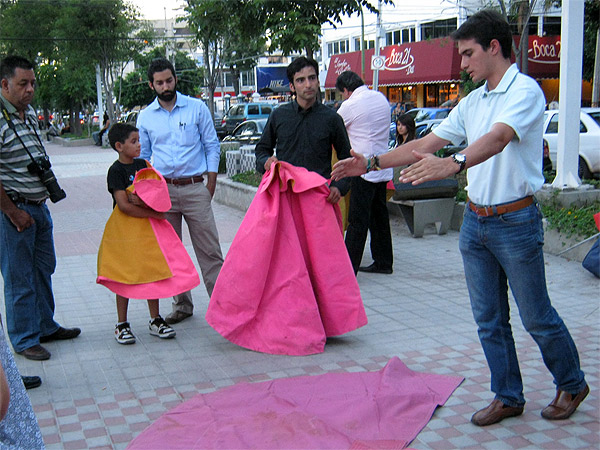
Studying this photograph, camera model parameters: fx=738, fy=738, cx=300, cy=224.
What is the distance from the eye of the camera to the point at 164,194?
542 centimetres

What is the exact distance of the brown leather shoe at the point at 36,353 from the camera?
5086 millimetres

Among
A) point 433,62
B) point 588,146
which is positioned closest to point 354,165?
point 588,146

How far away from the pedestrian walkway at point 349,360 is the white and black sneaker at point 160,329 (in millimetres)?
53

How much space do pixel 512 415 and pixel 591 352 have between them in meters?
1.34

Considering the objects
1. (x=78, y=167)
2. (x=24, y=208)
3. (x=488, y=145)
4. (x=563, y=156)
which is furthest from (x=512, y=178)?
(x=78, y=167)

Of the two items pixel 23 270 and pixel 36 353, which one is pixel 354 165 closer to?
pixel 23 270

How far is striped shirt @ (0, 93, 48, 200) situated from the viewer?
4934mm

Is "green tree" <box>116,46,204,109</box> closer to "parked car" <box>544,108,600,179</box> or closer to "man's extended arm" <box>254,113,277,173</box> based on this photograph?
"parked car" <box>544,108,600,179</box>

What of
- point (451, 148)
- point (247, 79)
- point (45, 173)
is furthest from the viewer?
point (247, 79)

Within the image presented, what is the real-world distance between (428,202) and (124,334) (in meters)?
4.95

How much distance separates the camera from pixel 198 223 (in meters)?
5.95

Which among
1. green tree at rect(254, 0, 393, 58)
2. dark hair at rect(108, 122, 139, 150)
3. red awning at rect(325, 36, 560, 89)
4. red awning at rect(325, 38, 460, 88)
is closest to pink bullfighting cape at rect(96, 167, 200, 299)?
dark hair at rect(108, 122, 139, 150)

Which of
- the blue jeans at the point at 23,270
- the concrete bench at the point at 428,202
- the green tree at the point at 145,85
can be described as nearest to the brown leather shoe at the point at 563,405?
the blue jeans at the point at 23,270

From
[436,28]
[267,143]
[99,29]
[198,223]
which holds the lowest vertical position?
[198,223]
